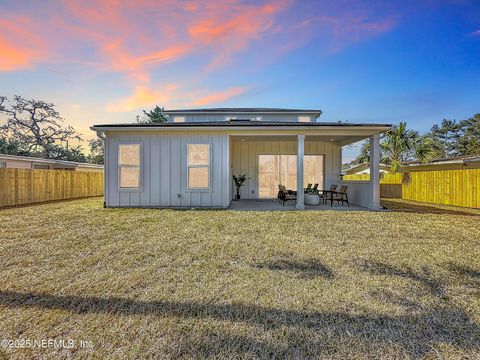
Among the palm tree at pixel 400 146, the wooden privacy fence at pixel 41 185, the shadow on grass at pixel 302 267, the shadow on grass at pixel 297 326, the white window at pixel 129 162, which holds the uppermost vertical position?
the palm tree at pixel 400 146

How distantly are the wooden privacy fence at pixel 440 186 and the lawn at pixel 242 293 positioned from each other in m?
6.82

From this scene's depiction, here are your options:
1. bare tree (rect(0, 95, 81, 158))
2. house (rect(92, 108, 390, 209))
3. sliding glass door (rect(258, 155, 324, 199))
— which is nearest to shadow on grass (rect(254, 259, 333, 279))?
house (rect(92, 108, 390, 209))

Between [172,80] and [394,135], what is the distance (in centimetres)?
1398

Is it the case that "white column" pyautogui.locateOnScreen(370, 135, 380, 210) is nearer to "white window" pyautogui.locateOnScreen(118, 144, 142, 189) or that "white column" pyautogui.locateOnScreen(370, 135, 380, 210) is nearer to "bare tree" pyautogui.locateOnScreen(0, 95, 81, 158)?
"white window" pyautogui.locateOnScreen(118, 144, 142, 189)

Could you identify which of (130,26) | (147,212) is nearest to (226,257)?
(147,212)

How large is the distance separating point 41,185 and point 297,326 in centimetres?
1346

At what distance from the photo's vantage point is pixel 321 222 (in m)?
6.53

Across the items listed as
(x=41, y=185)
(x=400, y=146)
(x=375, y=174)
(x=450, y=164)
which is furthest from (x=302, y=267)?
(x=400, y=146)

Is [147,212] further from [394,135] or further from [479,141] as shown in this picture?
[479,141]

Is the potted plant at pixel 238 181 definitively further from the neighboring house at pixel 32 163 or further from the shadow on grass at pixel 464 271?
the neighboring house at pixel 32 163

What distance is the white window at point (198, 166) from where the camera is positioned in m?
8.88

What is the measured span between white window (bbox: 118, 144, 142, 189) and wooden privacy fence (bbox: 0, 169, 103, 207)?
491cm

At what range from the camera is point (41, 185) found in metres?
11.0

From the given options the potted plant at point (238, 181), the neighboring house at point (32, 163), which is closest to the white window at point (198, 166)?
the potted plant at point (238, 181)
